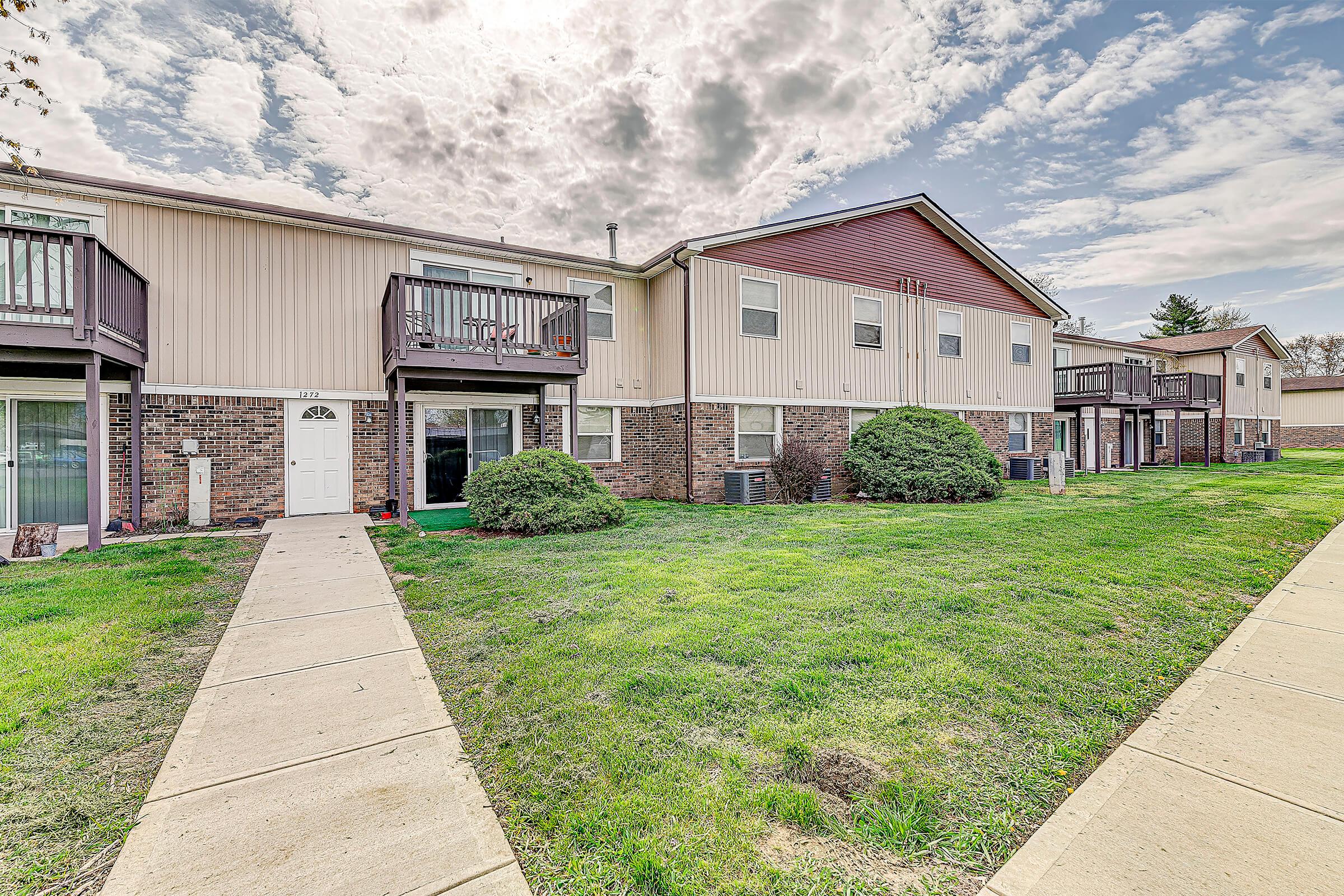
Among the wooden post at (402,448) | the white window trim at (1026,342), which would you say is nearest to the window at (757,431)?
the wooden post at (402,448)

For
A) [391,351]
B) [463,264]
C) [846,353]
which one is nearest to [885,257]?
[846,353]

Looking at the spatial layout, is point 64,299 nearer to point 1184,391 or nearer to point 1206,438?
point 1184,391

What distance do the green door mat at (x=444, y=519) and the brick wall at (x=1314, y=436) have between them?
49.8 m

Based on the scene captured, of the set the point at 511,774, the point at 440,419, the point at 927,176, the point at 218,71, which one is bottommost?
the point at 511,774

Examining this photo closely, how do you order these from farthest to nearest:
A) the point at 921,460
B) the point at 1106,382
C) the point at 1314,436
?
the point at 1314,436
the point at 1106,382
the point at 921,460

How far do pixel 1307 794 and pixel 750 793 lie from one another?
220 centimetres

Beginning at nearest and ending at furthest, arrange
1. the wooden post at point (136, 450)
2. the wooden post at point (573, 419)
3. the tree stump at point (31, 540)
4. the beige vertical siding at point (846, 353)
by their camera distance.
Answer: the tree stump at point (31, 540) → the wooden post at point (136, 450) → the wooden post at point (573, 419) → the beige vertical siding at point (846, 353)

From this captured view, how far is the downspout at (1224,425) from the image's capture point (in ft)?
83.8

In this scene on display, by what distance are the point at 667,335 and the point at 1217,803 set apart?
37.7 ft

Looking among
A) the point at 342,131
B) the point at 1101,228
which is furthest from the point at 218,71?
the point at 1101,228

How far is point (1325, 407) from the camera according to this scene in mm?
35438

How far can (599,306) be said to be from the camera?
12930mm

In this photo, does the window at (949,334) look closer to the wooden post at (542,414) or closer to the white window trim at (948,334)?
the white window trim at (948,334)

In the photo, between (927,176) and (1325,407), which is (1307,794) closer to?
(927,176)
